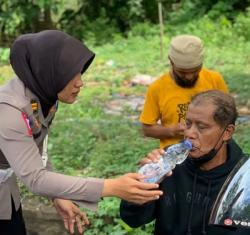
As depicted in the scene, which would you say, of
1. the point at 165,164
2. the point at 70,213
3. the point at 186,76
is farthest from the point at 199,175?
the point at 186,76

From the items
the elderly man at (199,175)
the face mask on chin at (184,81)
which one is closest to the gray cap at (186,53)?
the face mask on chin at (184,81)

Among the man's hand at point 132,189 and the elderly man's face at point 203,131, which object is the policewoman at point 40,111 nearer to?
the man's hand at point 132,189

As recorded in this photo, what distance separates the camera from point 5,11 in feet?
47.2

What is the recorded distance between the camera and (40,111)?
249 centimetres

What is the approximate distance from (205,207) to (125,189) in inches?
19.3

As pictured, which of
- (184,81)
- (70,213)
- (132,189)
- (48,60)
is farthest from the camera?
(184,81)

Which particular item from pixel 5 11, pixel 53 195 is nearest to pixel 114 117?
pixel 53 195

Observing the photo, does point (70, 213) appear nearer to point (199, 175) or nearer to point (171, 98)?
point (199, 175)

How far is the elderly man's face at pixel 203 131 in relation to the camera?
8.20ft

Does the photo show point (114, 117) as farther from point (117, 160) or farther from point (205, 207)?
point (205, 207)

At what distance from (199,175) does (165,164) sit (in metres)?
0.29

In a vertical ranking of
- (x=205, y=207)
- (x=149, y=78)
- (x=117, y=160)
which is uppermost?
(x=205, y=207)

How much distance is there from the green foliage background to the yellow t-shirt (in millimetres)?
838

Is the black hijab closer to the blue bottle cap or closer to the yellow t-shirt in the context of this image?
the blue bottle cap
